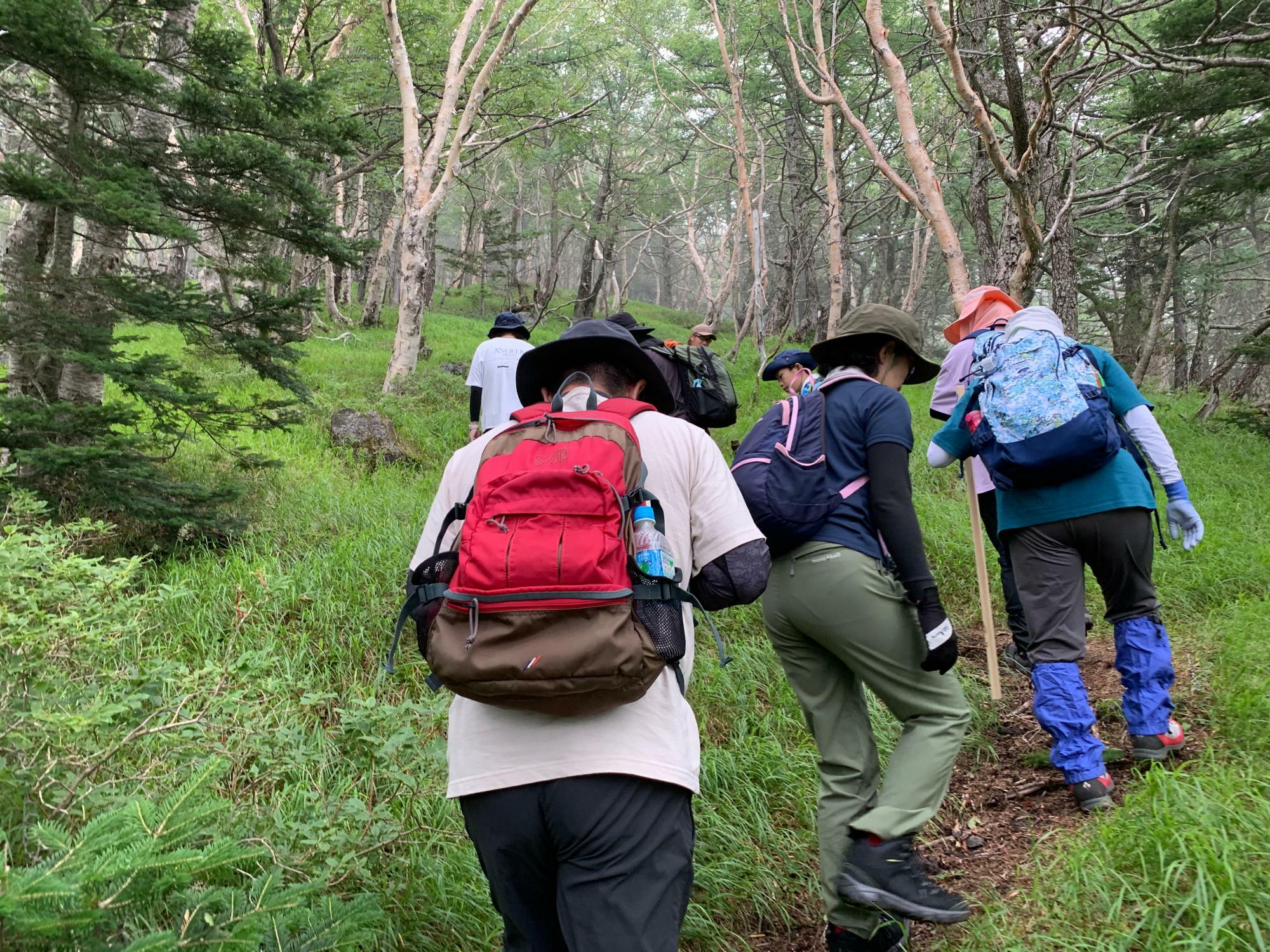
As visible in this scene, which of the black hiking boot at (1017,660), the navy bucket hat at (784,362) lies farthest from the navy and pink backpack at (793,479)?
the black hiking boot at (1017,660)

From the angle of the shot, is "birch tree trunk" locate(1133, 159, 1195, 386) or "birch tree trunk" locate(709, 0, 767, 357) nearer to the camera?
"birch tree trunk" locate(709, 0, 767, 357)

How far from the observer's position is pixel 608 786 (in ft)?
4.98

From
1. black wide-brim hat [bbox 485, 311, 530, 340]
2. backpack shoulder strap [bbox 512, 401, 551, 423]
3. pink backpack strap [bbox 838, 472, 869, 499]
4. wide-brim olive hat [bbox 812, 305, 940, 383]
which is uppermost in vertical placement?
black wide-brim hat [bbox 485, 311, 530, 340]

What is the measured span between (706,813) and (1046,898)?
4.45 feet

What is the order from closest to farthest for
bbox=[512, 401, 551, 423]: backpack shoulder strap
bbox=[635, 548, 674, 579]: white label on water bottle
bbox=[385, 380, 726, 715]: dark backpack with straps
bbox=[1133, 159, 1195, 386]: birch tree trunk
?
bbox=[385, 380, 726, 715]: dark backpack with straps → bbox=[635, 548, 674, 579]: white label on water bottle → bbox=[512, 401, 551, 423]: backpack shoulder strap → bbox=[1133, 159, 1195, 386]: birch tree trunk

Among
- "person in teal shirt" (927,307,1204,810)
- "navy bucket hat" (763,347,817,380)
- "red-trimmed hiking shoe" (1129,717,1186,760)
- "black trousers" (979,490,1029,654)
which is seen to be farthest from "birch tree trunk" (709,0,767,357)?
"red-trimmed hiking shoe" (1129,717,1186,760)

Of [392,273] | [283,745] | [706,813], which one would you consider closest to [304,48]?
[283,745]

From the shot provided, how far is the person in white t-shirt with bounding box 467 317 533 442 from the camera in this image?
253 inches

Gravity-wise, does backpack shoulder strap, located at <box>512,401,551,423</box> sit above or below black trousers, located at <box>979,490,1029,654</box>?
above

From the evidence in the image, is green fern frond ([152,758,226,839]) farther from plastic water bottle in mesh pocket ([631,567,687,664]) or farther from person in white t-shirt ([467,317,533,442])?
person in white t-shirt ([467,317,533,442])

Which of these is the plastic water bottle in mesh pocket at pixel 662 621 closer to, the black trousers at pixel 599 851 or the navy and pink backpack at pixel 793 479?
the black trousers at pixel 599 851

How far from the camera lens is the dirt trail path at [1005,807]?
280 centimetres

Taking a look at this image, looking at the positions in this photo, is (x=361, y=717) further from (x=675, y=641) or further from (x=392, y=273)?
(x=392, y=273)

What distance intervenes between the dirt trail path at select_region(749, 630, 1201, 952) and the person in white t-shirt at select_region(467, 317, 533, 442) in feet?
13.7
